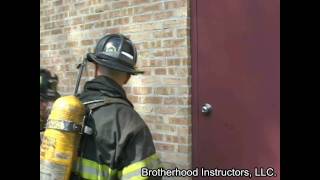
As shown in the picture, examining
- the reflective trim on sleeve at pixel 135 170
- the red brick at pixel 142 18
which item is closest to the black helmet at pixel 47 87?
the red brick at pixel 142 18

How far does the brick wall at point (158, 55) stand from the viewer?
4.07 m

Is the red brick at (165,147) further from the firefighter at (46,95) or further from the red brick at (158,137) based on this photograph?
the firefighter at (46,95)

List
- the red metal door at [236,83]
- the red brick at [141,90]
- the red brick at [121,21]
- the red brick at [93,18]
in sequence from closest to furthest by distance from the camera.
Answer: the red metal door at [236,83], the red brick at [141,90], the red brick at [121,21], the red brick at [93,18]

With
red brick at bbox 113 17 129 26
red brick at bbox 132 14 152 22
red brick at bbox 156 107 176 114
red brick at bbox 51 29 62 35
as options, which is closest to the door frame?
red brick at bbox 156 107 176 114

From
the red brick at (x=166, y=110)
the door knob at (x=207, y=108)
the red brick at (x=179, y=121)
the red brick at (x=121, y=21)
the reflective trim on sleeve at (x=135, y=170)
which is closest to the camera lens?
the reflective trim on sleeve at (x=135, y=170)

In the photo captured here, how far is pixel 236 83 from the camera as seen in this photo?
3809mm

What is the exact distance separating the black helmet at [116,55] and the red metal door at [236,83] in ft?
4.07

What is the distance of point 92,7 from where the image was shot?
5.02 meters

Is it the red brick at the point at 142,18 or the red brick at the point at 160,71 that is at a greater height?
the red brick at the point at 142,18

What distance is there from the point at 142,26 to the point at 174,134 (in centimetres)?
109

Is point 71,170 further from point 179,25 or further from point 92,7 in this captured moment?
point 92,7

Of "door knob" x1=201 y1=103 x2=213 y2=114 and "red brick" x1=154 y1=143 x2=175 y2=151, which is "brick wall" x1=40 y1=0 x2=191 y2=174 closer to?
"red brick" x1=154 y1=143 x2=175 y2=151

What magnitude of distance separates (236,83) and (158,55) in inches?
33.4

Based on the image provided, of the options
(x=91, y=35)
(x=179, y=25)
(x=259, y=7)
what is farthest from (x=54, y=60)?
(x=259, y=7)
